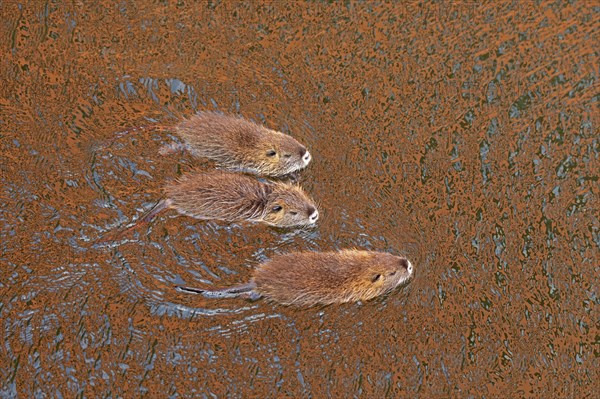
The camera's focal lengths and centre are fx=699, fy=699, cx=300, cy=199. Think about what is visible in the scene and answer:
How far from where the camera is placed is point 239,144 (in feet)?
13.2

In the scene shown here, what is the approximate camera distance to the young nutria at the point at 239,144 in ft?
13.1

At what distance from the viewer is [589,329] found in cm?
371

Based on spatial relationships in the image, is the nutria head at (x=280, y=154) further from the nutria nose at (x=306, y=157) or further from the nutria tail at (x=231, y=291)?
the nutria tail at (x=231, y=291)

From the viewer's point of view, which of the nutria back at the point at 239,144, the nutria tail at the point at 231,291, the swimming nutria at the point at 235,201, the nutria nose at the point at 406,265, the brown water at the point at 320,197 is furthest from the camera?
the nutria back at the point at 239,144

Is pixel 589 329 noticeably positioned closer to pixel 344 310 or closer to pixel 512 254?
pixel 512 254

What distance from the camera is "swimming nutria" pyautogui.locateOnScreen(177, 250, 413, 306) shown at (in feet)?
11.5

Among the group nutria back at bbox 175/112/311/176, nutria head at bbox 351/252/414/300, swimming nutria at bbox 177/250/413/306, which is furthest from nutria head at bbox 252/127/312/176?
nutria head at bbox 351/252/414/300

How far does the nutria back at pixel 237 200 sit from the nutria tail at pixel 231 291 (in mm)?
449

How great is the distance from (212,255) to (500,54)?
2.38 metres

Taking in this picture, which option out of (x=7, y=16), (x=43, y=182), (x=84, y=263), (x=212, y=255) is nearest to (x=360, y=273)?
(x=212, y=255)

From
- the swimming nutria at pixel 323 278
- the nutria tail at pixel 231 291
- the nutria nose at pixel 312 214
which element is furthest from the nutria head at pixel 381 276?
the nutria tail at pixel 231 291

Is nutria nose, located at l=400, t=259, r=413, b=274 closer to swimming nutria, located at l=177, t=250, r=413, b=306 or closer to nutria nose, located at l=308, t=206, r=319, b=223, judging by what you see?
swimming nutria, located at l=177, t=250, r=413, b=306

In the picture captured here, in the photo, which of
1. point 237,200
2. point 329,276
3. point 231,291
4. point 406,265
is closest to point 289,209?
point 237,200

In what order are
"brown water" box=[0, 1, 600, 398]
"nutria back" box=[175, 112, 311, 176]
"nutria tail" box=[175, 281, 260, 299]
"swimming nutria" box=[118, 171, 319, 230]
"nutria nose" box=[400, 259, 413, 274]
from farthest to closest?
"nutria back" box=[175, 112, 311, 176] → "swimming nutria" box=[118, 171, 319, 230] → "nutria nose" box=[400, 259, 413, 274] → "nutria tail" box=[175, 281, 260, 299] → "brown water" box=[0, 1, 600, 398]
